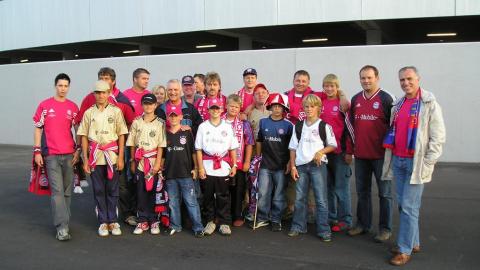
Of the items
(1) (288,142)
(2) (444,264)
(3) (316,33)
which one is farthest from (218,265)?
(3) (316,33)

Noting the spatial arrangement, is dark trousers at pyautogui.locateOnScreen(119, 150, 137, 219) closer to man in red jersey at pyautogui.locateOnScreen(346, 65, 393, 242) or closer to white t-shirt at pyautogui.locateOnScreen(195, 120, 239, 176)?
white t-shirt at pyautogui.locateOnScreen(195, 120, 239, 176)

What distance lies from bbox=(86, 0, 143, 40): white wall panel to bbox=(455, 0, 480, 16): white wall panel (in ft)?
28.6

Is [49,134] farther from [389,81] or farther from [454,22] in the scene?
[454,22]

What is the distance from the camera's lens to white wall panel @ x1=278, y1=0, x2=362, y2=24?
37.1ft

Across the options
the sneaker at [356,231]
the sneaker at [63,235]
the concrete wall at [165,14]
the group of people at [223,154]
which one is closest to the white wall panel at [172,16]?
the concrete wall at [165,14]

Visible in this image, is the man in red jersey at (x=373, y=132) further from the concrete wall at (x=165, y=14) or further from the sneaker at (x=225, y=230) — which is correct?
the concrete wall at (x=165, y=14)

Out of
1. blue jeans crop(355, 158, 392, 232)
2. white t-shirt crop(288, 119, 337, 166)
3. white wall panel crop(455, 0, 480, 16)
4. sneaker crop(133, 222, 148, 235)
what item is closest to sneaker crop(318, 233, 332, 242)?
blue jeans crop(355, 158, 392, 232)

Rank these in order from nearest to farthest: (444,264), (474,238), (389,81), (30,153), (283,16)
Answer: (444,264) → (474,238) → (389,81) → (283,16) → (30,153)

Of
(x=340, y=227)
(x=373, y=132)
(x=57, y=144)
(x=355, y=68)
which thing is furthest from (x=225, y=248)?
(x=355, y=68)

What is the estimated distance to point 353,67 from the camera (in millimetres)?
10188

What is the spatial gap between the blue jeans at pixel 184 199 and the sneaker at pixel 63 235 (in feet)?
4.07

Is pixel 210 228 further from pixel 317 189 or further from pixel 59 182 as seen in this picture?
pixel 59 182

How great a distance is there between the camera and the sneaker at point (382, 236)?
17.3 feet

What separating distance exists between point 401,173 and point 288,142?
146cm
